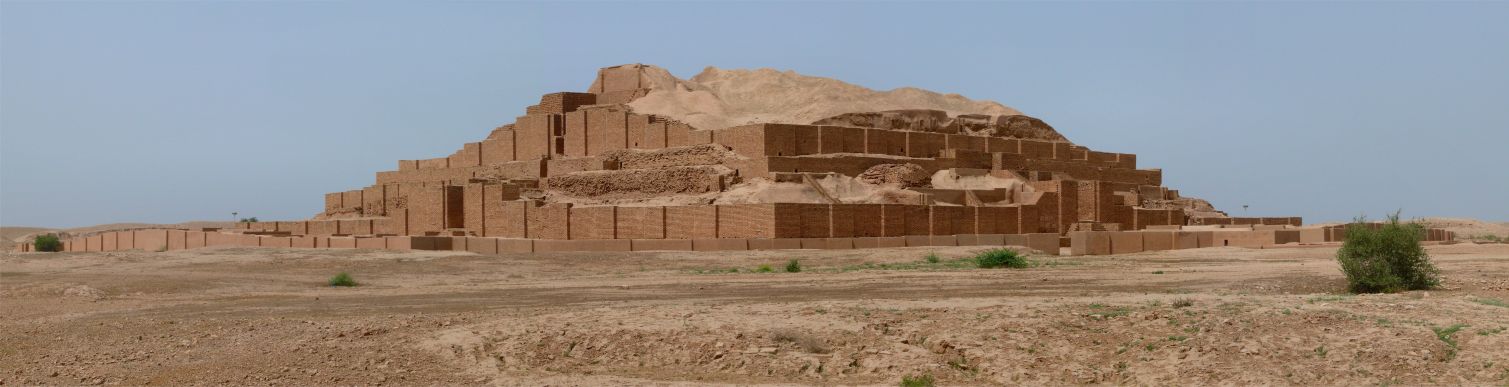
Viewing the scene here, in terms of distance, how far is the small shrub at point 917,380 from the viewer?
388 inches

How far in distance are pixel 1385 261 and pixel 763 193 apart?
1909 centimetres

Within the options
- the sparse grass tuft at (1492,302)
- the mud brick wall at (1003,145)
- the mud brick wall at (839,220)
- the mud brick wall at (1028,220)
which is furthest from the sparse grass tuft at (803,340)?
the mud brick wall at (1003,145)

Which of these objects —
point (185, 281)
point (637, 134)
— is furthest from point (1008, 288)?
point (637, 134)

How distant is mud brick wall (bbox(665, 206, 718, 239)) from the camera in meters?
31.7

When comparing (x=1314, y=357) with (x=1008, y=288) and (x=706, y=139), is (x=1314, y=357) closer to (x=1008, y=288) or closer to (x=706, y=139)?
(x=1008, y=288)

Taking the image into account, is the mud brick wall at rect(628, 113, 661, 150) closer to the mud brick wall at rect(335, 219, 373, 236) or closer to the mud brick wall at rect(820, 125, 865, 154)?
the mud brick wall at rect(820, 125, 865, 154)

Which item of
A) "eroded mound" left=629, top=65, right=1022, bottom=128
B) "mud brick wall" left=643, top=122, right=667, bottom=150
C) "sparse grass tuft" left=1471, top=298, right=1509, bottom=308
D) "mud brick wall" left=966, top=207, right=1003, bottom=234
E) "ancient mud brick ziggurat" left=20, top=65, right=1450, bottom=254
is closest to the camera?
"sparse grass tuft" left=1471, top=298, right=1509, bottom=308

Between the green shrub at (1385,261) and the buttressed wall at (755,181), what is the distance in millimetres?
Result: 16056

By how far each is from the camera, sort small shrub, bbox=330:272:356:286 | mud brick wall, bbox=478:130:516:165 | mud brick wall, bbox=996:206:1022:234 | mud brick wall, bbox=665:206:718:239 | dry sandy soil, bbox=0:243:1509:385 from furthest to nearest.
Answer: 1. mud brick wall, bbox=478:130:516:165
2. mud brick wall, bbox=996:206:1022:234
3. mud brick wall, bbox=665:206:718:239
4. small shrub, bbox=330:272:356:286
5. dry sandy soil, bbox=0:243:1509:385

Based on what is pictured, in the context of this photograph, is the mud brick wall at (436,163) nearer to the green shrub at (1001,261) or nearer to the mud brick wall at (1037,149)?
the mud brick wall at (1037,149)

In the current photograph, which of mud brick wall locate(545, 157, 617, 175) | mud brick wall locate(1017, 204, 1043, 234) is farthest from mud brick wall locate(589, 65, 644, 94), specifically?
mud brick wall locate(1017, 204, 1043, 234)

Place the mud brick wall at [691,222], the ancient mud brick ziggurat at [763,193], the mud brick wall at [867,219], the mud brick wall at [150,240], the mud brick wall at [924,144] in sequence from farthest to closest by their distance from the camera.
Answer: the mud brick wall at [924,144], the mud brick wall at [150,240], the mud brick wall at [691,222], the mud brick wall at [867,219], the ancient mud brick ziggurat at [763,193]

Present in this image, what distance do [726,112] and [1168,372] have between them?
36.7m

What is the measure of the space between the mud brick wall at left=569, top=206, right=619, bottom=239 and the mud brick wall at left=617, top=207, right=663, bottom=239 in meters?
0.20
